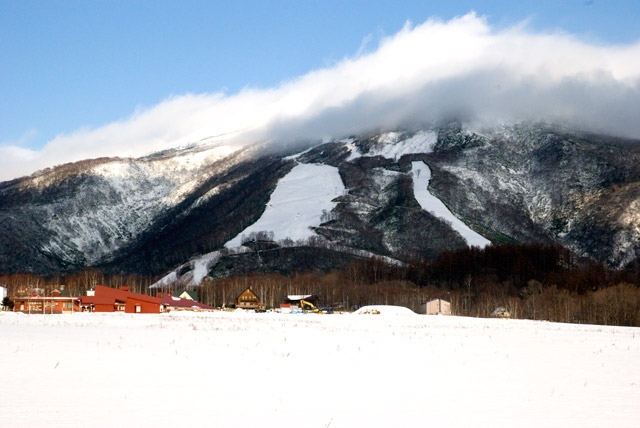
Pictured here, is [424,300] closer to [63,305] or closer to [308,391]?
[63,305]

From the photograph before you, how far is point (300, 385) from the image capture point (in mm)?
23094

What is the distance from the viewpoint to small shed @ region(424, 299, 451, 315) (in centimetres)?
12650

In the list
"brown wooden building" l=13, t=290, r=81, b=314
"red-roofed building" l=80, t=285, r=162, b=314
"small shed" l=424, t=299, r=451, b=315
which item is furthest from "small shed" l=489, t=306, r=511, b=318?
"brown wooden building" l=13, t=290, r=81, b=314

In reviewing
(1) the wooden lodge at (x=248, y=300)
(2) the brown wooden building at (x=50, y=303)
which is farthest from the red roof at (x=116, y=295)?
(1) the wooden lodge at (x=248, y=300)

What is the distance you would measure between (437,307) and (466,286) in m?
45.2

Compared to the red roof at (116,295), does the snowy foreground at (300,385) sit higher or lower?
lower

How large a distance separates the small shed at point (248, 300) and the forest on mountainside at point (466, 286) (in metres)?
2.97

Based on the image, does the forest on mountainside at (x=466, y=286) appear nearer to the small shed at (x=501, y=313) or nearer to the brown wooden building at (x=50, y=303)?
the small shed at (x=501, y=313)

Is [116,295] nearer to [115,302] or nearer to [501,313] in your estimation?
[115,302]

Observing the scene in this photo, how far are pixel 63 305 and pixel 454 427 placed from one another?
9740 cm

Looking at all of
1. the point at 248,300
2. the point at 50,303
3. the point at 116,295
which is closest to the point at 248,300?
the point at 248,300

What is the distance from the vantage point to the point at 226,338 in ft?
124

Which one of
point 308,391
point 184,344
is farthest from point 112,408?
point 184,344

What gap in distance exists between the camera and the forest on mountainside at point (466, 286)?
10777 cm
